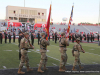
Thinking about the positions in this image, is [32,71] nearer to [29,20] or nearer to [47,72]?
[47,72]

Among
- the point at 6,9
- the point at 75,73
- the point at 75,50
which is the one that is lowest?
the point at 75,73

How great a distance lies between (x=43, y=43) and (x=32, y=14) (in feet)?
183

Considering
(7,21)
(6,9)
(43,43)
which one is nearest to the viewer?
(43,43)

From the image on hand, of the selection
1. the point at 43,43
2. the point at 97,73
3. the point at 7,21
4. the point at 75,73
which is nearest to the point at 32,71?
the point at 43,43

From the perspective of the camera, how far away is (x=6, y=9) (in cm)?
6109

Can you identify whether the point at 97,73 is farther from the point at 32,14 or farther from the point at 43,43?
the point at 32,14

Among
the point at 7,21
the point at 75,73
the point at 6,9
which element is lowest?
the point at 75,73

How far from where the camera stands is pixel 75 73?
24.7 feet

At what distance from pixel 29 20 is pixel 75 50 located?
181ft

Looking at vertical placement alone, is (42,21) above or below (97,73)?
above

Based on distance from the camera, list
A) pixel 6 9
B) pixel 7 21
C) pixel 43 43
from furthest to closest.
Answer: pixel 6 9
pixel 7 21
pixel 43 43

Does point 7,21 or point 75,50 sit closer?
point 75,50

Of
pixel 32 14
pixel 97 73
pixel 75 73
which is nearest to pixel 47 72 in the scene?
pixel 75 73

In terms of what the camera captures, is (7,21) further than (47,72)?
Yes
